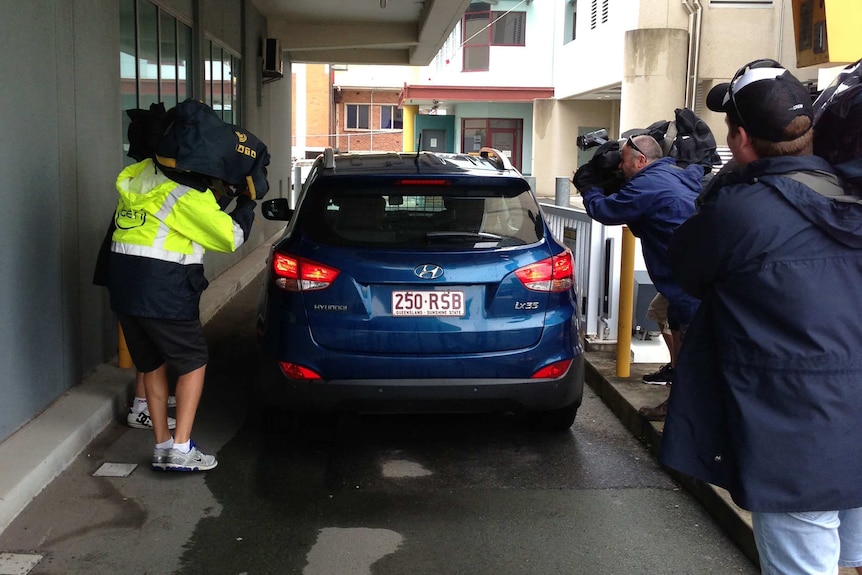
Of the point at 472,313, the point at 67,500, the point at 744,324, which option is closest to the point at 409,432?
the point at 472,313

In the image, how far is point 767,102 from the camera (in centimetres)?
251

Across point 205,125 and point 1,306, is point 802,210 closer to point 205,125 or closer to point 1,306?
point 205,125

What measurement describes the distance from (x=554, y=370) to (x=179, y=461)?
203 cm

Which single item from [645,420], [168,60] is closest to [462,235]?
[645,420]

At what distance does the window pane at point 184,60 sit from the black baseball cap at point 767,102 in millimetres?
8090

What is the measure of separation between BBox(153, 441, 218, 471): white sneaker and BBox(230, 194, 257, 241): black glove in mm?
1189

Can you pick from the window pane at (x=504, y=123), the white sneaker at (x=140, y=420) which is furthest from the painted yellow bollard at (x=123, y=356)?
the window pane at (x=504, y=123)

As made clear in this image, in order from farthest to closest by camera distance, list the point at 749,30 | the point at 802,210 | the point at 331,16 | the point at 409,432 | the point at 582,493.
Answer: the point at 749,30 < the point at 331,16 < the point at 409,432 < the point at 582,493 < the point at 802,210

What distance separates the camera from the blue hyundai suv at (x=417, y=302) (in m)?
4.79

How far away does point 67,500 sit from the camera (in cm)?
454

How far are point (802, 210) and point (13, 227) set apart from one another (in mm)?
4109

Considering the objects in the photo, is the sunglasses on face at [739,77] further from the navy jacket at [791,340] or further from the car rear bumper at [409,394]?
the car rear bumper at [409,394]

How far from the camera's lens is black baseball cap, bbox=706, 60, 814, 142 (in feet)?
8.21

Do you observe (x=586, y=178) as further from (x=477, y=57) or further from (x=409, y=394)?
(x=477, y=57)
